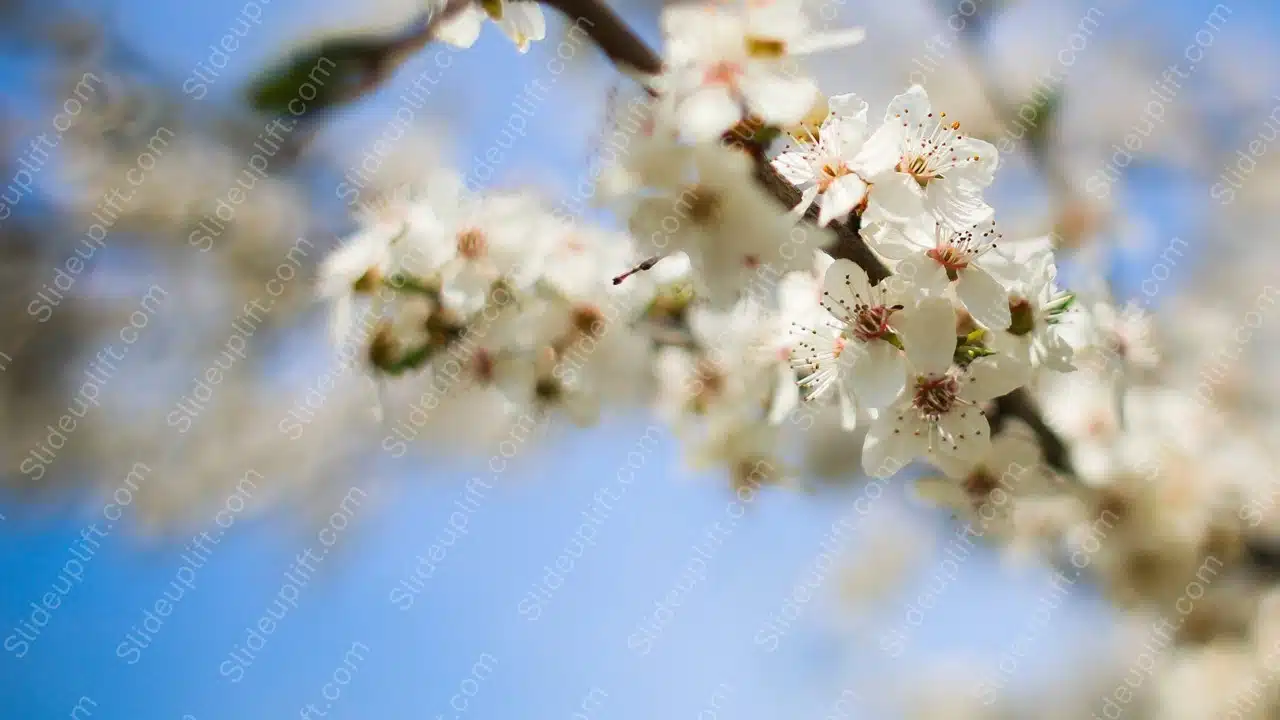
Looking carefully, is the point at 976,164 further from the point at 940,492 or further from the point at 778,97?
the point at 940,492

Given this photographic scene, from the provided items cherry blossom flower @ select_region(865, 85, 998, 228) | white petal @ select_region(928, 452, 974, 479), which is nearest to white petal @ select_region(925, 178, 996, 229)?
cherry blossom flower @ select_region(865, 85, 998, 228)

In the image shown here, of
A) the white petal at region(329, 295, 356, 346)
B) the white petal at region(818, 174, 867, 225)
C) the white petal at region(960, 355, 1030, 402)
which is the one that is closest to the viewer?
the white petal at region(818, 174, 867, 225)

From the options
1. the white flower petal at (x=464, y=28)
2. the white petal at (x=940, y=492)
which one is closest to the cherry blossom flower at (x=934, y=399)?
the white petal at (x=940, y=492)

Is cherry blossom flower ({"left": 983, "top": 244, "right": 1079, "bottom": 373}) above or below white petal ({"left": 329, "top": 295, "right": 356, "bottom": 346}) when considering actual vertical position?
above

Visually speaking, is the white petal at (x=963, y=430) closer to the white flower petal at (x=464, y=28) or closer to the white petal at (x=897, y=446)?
the white petal at (x=897, y=446)

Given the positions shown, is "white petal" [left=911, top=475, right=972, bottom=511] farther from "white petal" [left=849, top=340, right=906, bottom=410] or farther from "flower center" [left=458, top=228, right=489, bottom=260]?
"flower center" [left=458, top=228, right=489, bottom=260]

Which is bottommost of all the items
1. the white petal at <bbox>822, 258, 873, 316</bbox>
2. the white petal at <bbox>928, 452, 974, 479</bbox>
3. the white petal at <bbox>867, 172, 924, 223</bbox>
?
the white petal at <bbox>928, 452, 974, 479</bbox>

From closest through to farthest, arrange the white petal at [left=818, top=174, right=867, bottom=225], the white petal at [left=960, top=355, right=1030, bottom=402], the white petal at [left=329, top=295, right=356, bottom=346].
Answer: the white petal at [left=818, top=174, right=867, bottom=225] < the white petal at [left=960, top=355, right=1030, bottom=402] < the white petal at [left=329, top=295, right=356, bottom=346]

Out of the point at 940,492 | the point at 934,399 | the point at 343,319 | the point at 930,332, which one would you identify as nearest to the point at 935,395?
the point at 934,399
